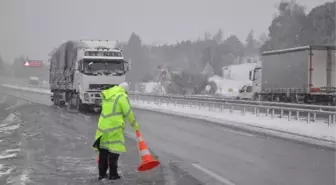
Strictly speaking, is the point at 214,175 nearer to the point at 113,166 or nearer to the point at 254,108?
the point at 113,166

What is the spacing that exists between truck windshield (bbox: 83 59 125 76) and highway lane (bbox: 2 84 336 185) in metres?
8.81

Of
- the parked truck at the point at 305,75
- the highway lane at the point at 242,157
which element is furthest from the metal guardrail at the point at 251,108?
the parked truck at the point at 305,75

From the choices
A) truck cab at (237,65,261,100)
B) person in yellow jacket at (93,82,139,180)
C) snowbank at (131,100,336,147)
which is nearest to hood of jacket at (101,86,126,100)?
person in yellow jacket at (93,82,139,180)

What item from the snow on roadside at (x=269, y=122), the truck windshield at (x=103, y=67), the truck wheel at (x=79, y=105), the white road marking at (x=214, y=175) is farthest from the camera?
the truck wheel at (x=79, y=105)

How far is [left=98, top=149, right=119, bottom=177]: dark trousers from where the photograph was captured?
759cm

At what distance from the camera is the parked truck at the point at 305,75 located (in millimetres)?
26812

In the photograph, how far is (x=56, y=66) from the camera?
32531 millimetres

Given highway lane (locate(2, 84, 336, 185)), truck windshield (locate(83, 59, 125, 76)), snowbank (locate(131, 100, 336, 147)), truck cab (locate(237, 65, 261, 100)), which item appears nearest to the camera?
highway lane (locate(2, 84, 336, 185))

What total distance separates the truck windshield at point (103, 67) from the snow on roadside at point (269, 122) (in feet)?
15.0

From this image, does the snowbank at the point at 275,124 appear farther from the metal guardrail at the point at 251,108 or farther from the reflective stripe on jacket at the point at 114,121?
the reflective stripe on jacket at the point at 114,121

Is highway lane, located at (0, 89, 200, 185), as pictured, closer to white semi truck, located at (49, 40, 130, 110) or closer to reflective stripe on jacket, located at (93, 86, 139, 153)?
reflective stripe on jacket, located at (93, 86, 139, 153)

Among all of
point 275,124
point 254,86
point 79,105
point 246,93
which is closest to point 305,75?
point 254,86

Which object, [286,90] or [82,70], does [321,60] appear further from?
[82,70]

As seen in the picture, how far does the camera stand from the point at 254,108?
72.9ft
